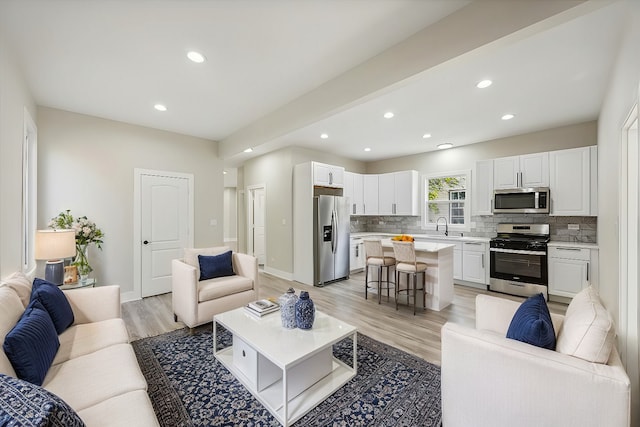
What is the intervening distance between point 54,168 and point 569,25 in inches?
218

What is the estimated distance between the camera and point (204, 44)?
7.31ft

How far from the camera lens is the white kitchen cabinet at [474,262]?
15.0 ft

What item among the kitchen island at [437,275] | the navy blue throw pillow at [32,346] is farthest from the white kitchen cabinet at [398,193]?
the navy blue throw pillow at [32,346]

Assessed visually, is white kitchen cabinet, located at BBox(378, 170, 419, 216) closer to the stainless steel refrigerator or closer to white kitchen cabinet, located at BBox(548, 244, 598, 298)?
the stainless steel refrigerator

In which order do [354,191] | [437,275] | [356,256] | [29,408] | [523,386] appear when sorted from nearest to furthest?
[29,408] → [523,386] → [437,275] → [356,256] → [354,191]

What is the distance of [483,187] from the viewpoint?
4805 millimetres

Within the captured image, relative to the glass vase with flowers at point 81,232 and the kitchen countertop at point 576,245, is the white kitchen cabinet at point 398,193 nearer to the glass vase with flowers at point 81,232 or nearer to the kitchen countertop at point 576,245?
the kitchen countertop at point 576,245

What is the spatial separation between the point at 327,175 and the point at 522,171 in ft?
10.6

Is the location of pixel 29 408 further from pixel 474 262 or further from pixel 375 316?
pixel 474 262

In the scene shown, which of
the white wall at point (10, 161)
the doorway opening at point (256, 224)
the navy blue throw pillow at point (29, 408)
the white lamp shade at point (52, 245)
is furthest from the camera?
the doorway opening at point (256, 224)

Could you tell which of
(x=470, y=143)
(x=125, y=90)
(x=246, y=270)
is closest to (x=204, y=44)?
(x=125, y=90)

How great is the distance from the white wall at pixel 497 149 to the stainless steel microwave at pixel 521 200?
744mm

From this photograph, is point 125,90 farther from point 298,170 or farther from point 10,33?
point 298,170

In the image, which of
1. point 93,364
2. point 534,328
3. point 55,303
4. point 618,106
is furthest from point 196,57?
point 618,106
